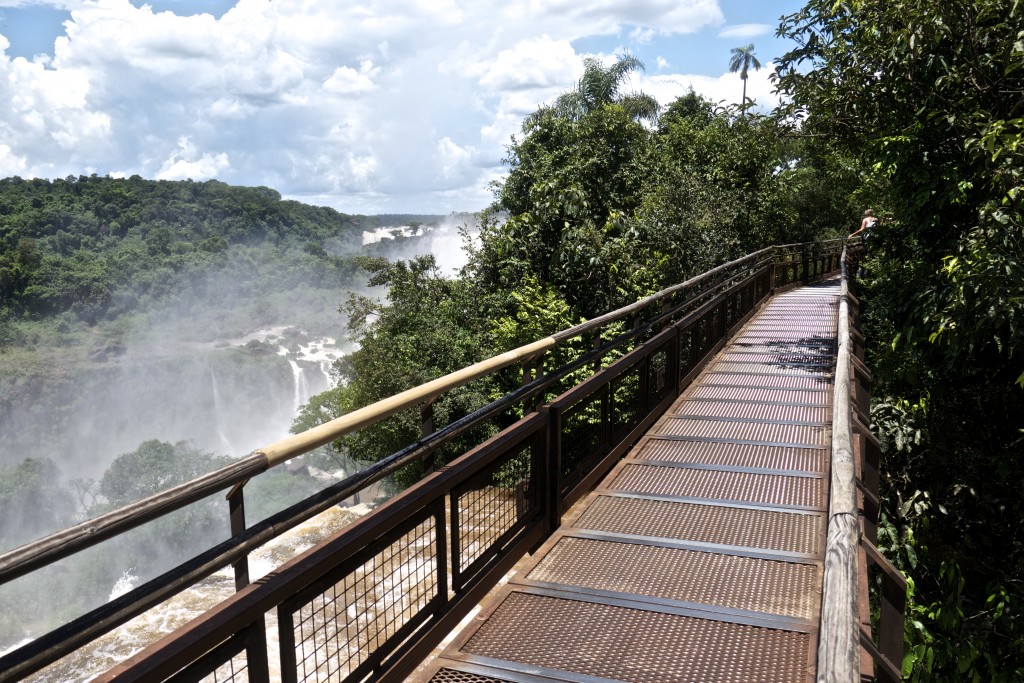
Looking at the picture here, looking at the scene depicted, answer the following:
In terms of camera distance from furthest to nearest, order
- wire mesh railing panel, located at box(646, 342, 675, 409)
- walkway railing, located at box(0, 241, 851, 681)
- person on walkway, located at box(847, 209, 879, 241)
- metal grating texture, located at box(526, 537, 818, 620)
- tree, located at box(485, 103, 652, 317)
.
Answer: tree, located at box(485, 103, 652, 317), person on walkway, located at box(847, 209, 879, 241), wire mesh railing panel, located at box(646, 342, 675, 409), metal grating texture, located at box(526, 537, 818, 620), walkway railing, located at box(0, 241, 851, 681)

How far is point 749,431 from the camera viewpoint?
7680mm

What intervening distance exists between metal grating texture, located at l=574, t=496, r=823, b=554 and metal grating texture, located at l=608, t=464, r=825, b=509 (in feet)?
0.73

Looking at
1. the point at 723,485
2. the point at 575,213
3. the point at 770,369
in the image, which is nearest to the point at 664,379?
the point at 723,485

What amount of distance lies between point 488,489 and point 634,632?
1.01 meters

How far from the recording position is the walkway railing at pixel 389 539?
192 centimetres

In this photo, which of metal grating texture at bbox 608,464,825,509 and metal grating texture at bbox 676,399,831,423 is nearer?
metal grating texture at bbox 608,464,825,509

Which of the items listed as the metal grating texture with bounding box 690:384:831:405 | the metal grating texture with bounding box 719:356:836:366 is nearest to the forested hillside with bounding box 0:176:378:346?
→ the metal grating texture with bounding box 719:356:836:366

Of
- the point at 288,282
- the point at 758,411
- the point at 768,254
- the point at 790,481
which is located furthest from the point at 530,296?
the point at 288,282

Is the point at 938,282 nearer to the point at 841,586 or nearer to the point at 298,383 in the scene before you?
the point at 841,586

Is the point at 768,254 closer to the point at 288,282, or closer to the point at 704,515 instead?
the point at 704,515

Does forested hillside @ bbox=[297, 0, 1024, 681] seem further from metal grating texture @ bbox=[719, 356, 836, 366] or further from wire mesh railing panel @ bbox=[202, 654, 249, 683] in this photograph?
Answer: wire mesh railing panel @ bbox=[202, 654, 249, 683]

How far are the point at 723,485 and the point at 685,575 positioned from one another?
1735 mm

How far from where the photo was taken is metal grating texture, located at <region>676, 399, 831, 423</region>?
27.0 ft

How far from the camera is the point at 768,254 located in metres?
22.5
